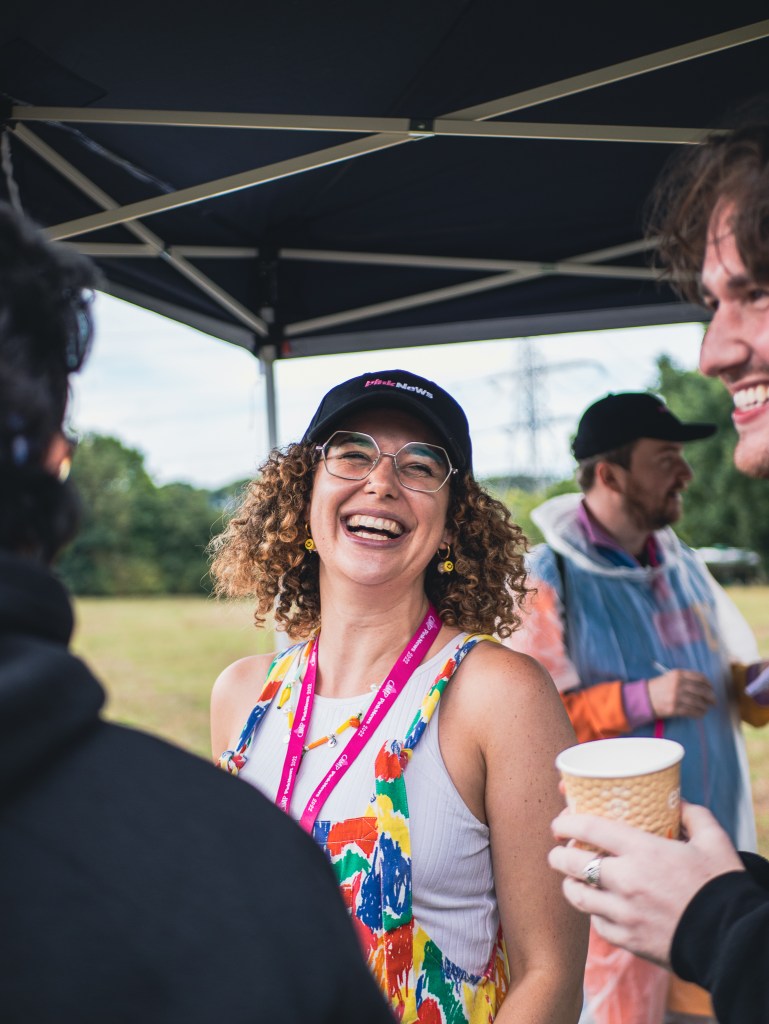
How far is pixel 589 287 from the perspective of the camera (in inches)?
146

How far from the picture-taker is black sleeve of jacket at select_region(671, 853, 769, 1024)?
886mm

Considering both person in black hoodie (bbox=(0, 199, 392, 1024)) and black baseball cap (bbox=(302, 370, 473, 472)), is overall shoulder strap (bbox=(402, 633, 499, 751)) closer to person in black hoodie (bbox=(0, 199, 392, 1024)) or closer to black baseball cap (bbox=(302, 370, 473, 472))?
black baseball cap (bbox=(302, 370, 473, 472))

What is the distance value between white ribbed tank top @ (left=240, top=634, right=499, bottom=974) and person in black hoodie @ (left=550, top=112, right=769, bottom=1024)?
2.27 feet

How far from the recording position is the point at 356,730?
1805 millimetres

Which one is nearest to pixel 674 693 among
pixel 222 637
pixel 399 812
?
pixel 399 812

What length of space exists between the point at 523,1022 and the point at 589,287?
9.26ft

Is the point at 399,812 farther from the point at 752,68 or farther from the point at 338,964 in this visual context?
the point at 752,68

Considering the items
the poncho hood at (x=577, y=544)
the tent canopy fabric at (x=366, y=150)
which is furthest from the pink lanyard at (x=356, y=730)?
the tent canopy fabric at (x=366, y=150)

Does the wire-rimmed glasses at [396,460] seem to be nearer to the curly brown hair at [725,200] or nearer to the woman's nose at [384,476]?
the woman's nose at [384,476]

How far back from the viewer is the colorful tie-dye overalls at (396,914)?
156 cm

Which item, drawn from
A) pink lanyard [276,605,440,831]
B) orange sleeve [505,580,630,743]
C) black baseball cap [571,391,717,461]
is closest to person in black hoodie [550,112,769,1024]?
pink lanyard [276,605,440,831]

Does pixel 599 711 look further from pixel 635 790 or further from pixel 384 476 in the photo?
pixel 635 790

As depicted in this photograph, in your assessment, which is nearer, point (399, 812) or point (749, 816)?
point (399, 812)

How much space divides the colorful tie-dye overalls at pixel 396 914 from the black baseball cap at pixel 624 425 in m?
1.78
